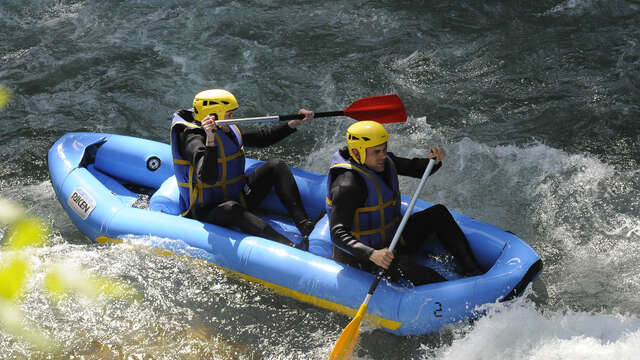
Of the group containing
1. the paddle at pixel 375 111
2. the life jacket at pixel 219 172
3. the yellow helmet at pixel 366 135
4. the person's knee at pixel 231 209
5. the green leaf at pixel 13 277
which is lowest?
the green leaf at pixel 13 277

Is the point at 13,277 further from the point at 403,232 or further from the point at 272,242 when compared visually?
the point at 403,232

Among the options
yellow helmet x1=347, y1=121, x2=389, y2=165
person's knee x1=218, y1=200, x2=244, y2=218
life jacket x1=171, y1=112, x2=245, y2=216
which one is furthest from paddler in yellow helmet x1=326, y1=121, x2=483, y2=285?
life jacket x1=171, y1=112, x2=245, y2=216

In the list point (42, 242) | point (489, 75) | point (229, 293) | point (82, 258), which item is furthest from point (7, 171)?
point (489, 75)

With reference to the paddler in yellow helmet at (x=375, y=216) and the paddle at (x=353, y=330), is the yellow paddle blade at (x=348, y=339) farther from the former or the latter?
the paddler in yellow helmet at (x=375, y=216)

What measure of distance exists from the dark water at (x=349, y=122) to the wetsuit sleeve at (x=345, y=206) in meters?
0.65

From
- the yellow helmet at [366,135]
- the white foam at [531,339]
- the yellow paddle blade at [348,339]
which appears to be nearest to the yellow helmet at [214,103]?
the yellow helmet at [366,135]

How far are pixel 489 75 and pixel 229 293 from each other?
4093 millimetres

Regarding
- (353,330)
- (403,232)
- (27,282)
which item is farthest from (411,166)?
(27,282)

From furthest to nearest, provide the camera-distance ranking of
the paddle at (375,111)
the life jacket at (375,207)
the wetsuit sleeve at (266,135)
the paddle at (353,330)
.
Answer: the wetsuit sleeve at (266,135)
the paddle at (375,111)
the life jacket at (375,207)
the paddle at (353,330)

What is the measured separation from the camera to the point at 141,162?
18.8ft

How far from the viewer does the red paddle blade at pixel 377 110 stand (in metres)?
4.95

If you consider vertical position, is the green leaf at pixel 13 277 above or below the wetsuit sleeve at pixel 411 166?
below

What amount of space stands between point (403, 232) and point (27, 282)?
272 centimetres

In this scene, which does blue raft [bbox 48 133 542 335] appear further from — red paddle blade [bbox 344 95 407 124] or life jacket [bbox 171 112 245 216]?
red paddle blade [bbox 344 95 407 124]
